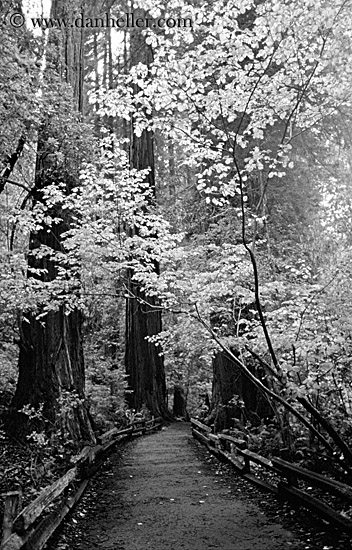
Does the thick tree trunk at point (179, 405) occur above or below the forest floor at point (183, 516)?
above

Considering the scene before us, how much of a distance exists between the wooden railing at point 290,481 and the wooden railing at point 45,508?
99.1 inches

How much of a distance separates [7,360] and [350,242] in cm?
886

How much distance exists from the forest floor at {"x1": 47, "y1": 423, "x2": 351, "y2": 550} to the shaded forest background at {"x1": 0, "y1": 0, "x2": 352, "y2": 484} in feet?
2.90

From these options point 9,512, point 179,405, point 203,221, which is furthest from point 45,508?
point 179,405

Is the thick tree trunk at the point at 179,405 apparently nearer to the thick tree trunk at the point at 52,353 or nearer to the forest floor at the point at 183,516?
the forest floor at the point at 183,516

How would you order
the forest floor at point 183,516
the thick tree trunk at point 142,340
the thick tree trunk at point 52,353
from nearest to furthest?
the forest floor at point 183,516
the thick tree trunk at point 52,353
the thick tree trunk at point 142,340

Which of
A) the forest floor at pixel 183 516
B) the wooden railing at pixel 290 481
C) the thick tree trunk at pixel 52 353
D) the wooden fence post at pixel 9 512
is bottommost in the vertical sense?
the forest floor at pixel 183 516

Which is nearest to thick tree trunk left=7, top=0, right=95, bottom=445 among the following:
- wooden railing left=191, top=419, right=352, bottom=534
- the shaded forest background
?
the shaded forest background

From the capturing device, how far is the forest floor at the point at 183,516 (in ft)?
18.2

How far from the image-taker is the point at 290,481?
685 centimetres

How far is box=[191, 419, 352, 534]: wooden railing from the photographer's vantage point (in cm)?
540

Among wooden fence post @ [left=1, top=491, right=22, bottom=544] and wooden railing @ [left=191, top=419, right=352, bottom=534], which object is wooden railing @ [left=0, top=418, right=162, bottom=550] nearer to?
wooden fence post @ [left=1, top=491, right=22, bottom=544]

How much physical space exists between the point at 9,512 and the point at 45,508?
1067 mm

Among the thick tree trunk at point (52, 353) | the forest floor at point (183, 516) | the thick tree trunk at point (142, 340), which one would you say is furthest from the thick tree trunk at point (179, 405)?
the thick tree trunk at point (52, 353)
